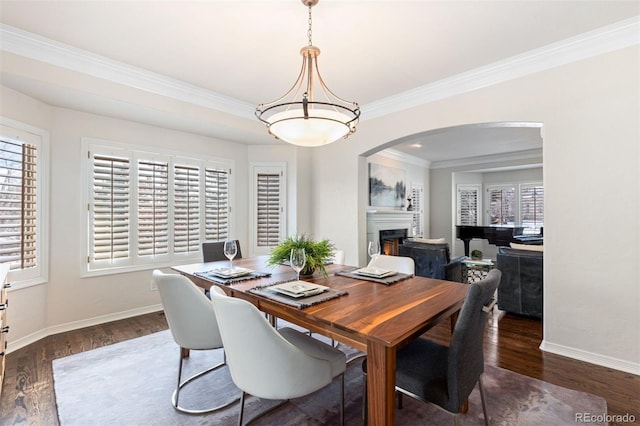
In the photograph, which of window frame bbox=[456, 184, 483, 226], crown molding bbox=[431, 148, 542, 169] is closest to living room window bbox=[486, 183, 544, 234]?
window frame bbox=[456, 184, 483, 226]

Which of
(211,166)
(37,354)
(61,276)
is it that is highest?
(211,166)

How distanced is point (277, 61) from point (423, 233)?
6765 mm

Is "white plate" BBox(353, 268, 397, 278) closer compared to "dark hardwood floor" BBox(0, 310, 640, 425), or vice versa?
"dark hardwood floor" BBox(0, 310, 640, 425)

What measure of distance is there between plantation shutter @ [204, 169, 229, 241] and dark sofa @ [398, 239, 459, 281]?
2.84 m

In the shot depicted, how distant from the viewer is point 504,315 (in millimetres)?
3701

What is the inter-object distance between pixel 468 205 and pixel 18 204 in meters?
9.08

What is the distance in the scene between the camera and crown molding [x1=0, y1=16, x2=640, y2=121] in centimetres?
246

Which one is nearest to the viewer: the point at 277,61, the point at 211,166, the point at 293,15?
the point at 293,15

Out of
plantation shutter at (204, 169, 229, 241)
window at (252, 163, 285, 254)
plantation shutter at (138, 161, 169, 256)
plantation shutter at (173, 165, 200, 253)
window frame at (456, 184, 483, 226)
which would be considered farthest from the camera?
window frame at (456, 184, 483, 226)

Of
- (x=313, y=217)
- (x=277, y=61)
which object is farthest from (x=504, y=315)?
(x=277, y=61)

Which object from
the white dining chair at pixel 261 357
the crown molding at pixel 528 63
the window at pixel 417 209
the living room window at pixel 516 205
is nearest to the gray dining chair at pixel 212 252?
the white dining chair at pixel 261 357

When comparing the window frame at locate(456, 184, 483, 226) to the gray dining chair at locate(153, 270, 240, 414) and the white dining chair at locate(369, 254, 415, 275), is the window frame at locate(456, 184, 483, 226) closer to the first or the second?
the white dining chair at locate(369, 254, 415, 275)

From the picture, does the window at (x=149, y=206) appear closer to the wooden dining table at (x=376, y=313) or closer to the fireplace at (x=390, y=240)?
the wooden dining table at (x=376, y=313)

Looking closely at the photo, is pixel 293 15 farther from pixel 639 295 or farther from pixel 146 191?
pixel 639 295
